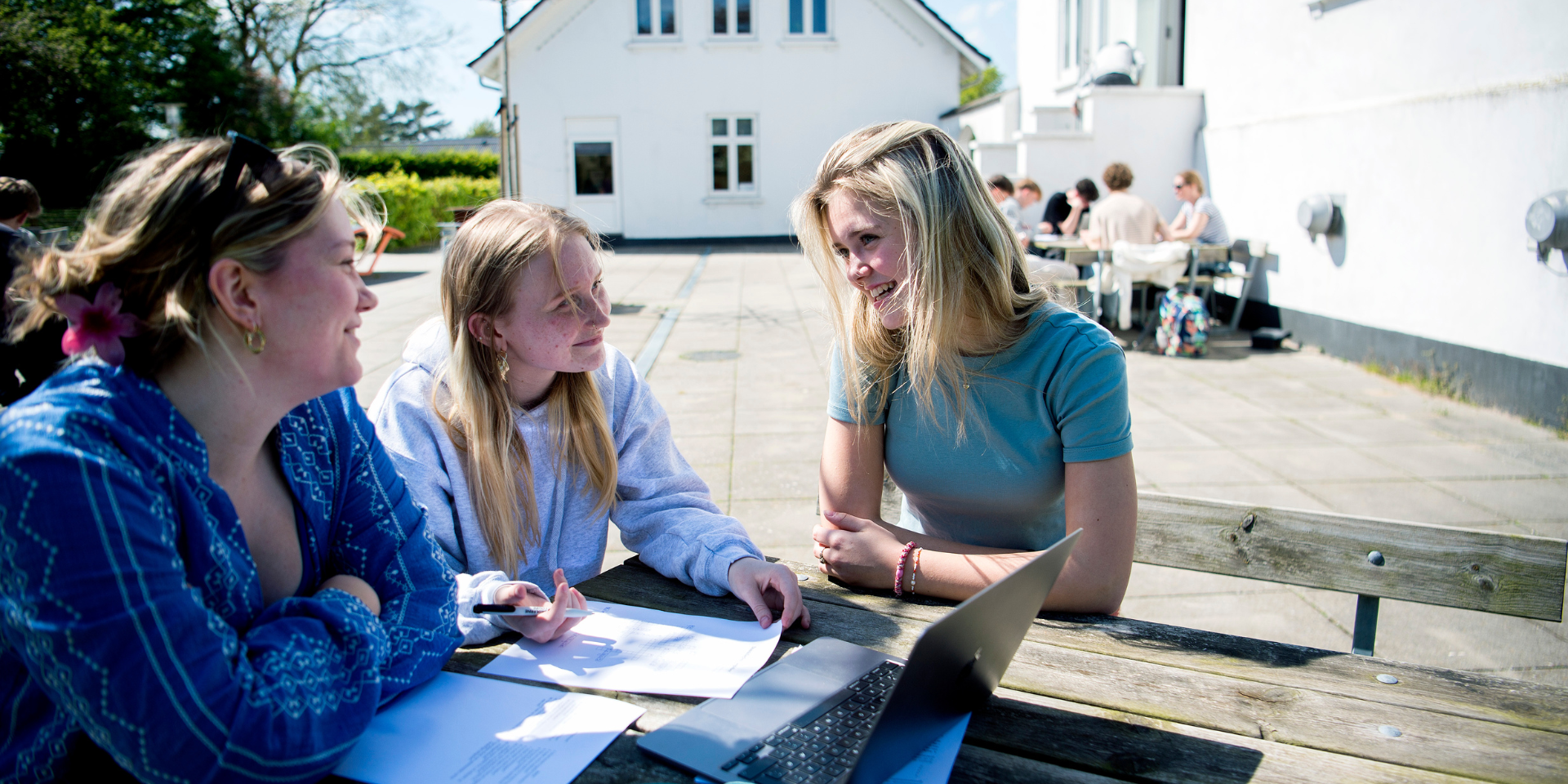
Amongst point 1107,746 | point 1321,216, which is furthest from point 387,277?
point 1107,746

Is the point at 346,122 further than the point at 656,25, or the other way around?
the point at 346,122

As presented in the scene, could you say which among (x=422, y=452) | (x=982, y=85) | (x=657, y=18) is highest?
(x=982, y=85)

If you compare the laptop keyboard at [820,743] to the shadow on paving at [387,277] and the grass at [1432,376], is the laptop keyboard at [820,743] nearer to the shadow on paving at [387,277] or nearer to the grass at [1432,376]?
the grass at [1432,376]

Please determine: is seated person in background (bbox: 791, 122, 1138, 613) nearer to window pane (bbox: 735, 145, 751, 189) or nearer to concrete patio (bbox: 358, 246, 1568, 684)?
concrete patio (bbox: 358, 246, 1568, 684)

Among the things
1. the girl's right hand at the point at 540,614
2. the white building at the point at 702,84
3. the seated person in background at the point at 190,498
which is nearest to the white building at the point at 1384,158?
the girl's right hand at the point at 540,614

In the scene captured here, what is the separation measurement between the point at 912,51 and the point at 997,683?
71.3ft

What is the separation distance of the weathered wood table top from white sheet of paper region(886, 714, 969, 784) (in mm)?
22

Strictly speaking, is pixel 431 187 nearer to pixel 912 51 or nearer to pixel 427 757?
pixel 912 51

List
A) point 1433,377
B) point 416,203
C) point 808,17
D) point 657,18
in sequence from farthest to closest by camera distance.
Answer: point 808,17 < point 657,18 < point 416,203 < point 1433,377

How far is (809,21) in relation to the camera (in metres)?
21.5

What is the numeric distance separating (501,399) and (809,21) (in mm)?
21387

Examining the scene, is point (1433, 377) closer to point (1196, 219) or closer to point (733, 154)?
point (1196, 219)

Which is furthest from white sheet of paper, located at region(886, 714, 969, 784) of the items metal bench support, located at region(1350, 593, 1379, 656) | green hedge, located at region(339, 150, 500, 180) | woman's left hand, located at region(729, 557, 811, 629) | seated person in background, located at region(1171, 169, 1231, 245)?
green hedge, located at region(339, 150, 500, 180)

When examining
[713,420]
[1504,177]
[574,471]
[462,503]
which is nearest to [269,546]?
[462,503]
